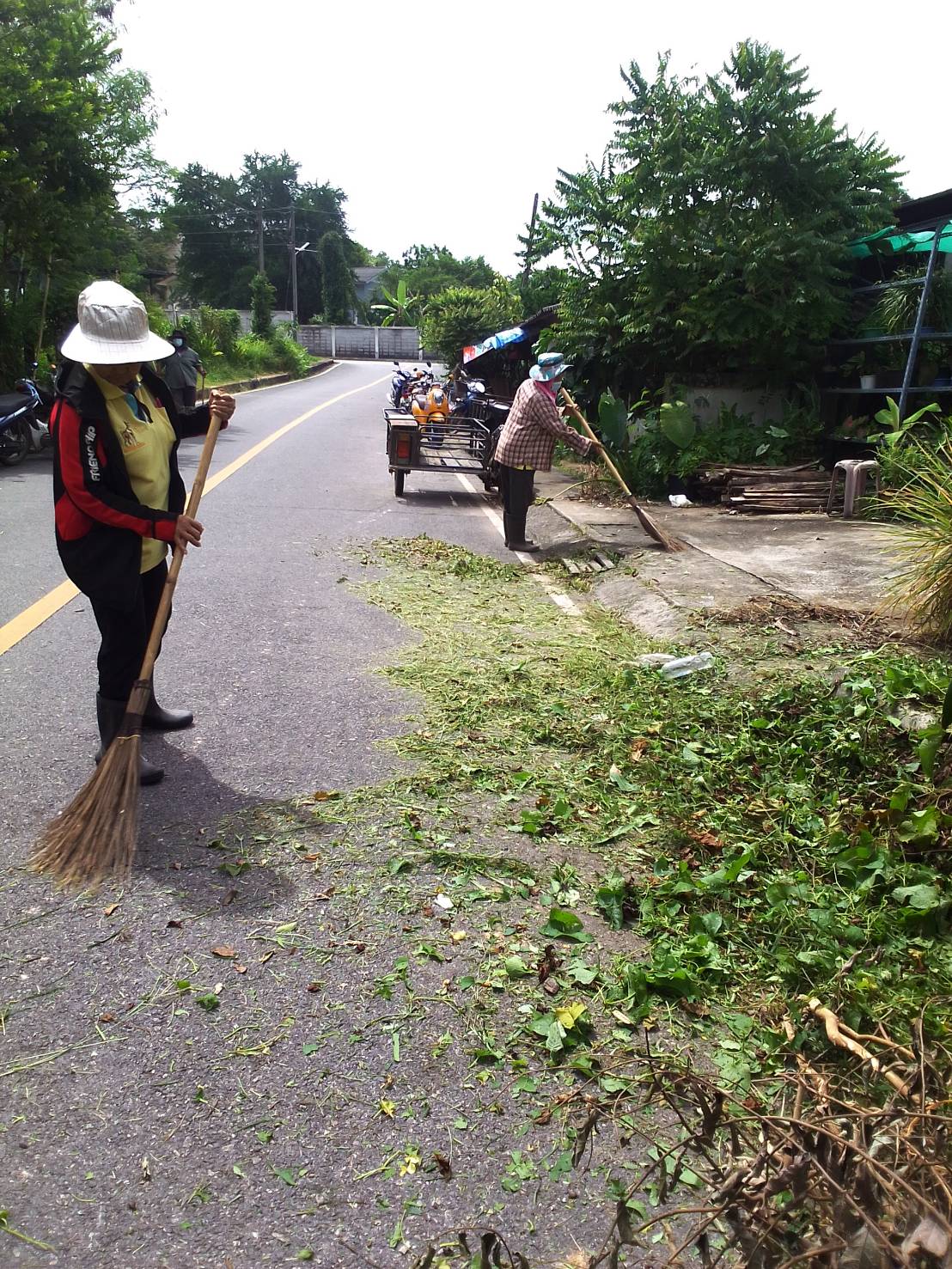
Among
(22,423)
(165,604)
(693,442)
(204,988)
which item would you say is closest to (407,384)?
(22,423)

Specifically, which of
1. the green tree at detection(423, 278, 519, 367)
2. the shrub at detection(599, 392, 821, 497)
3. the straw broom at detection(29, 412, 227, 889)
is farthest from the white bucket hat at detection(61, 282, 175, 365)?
the green tree at detection(423, 278, 519, 367)

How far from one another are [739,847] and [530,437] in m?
6.14

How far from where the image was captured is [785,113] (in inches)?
461

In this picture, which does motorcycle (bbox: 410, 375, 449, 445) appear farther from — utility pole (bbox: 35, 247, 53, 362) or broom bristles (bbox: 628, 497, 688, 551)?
utility pole (bbox: 35, 247, 53, 362)

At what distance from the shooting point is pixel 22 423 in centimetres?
1296

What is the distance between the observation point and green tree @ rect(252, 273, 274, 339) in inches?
1596

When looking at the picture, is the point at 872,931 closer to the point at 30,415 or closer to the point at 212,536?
the point at 212,536

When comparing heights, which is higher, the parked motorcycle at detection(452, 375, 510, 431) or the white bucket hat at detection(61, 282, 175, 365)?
the white bucket hat at detection(61, 282, 175, 365)

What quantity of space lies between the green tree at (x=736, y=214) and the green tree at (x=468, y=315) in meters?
13.7

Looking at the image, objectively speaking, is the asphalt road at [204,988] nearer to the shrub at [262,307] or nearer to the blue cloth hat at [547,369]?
the blue cloth hat at [547,369]

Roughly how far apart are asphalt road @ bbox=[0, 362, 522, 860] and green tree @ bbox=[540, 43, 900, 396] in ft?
14.4

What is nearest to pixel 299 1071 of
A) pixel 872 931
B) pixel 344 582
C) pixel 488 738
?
pixel 872 931

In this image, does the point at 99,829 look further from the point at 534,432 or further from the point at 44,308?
the point at 44,308

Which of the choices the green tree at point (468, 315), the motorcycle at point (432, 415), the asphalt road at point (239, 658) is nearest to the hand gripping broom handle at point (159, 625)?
the asphalt road at point (239, 658)
